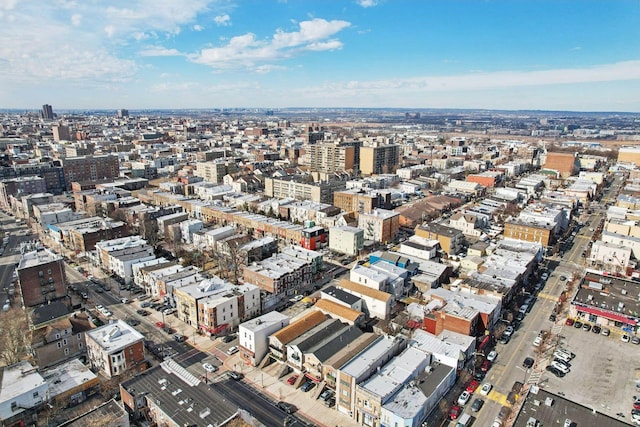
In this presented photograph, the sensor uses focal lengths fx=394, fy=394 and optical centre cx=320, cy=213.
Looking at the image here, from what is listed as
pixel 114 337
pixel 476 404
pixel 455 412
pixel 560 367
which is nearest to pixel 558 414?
pixel 476 404

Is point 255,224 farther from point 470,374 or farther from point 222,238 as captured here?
point 470,374

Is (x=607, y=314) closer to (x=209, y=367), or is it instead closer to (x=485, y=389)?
(x=485, y=389)

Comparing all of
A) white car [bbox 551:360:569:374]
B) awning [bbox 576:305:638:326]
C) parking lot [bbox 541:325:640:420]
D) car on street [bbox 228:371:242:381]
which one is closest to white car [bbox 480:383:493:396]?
parking lot [bbox 541:325:640:420]

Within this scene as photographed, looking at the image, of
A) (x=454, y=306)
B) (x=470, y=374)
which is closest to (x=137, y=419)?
(x=470, y=374)

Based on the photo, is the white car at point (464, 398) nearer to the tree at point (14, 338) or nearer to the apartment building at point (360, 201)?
the tree at point (14, 338)

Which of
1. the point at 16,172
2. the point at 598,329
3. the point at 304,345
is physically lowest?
the point at 598,329

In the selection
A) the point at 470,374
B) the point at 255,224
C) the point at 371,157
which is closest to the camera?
the point at 470,374

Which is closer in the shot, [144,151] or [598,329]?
[598,329]

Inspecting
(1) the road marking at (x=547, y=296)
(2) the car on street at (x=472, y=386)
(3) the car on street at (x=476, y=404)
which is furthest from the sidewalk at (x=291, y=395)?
(1) the road marking at (x=547, y=296)
